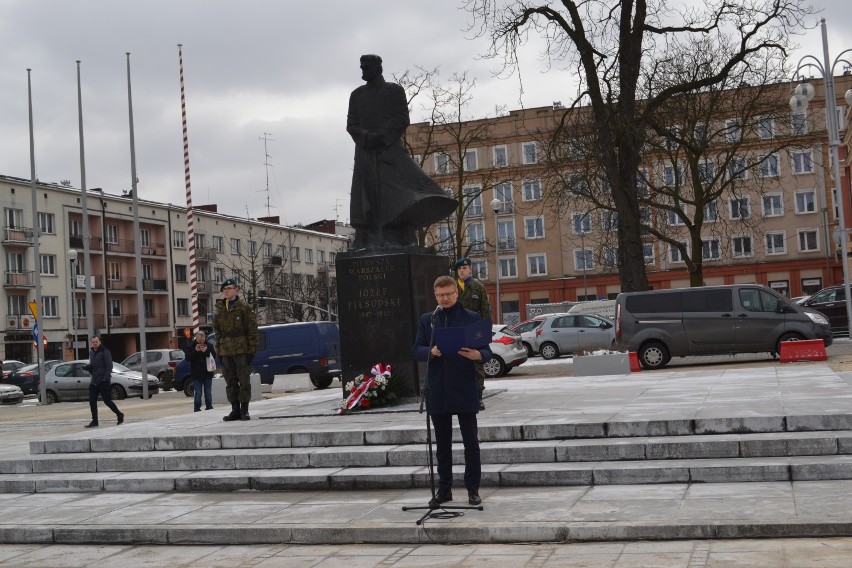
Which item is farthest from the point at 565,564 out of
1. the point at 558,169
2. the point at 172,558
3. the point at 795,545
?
the point at 558,169

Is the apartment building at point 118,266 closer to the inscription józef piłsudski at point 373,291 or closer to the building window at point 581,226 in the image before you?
the building window at point 581,226

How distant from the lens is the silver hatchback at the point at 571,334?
34.7m

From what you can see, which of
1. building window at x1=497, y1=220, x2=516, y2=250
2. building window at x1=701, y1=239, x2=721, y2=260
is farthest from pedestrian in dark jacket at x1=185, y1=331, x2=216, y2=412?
building window at x1=497, y1=220, x2=516, y2=250

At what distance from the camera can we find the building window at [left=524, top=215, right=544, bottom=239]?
3221 inches

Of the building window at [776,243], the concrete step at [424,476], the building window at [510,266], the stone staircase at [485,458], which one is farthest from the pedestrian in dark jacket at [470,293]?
the building window at [510,266]

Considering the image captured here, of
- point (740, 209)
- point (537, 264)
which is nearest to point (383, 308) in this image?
point (740, 209)

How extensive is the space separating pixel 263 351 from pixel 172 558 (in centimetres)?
2334

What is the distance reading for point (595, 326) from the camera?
115 feet

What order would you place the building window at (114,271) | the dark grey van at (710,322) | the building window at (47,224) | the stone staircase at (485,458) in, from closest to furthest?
1. the stone staircase at (485,458)
2. the dark grey van at (710,322)
3. the building window at (47,224)
4. the building window at (114,271)

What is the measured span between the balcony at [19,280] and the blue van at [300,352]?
137 feet

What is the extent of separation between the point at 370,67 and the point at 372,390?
4.67 meters

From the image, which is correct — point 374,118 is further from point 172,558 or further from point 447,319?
point 172,558

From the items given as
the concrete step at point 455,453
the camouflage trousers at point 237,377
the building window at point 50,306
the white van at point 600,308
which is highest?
the building window at point 50,306

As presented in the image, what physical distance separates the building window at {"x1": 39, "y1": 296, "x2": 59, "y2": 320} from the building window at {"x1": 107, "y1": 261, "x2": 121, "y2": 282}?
6.56m
